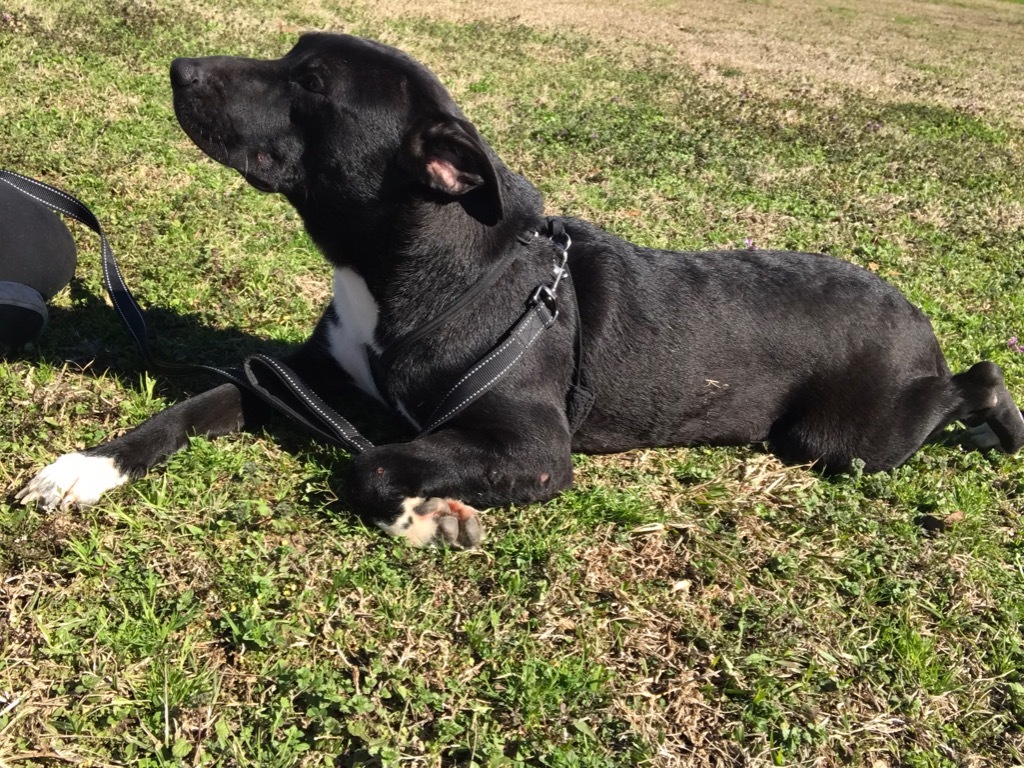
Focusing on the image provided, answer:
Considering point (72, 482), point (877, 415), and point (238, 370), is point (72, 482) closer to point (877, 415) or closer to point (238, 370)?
point (238, 370)

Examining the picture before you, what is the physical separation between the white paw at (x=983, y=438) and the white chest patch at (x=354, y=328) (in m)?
2.75

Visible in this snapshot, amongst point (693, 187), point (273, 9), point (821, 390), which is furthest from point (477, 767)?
point (273, 9)

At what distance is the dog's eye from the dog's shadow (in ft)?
4.02

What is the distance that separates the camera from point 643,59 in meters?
12.9

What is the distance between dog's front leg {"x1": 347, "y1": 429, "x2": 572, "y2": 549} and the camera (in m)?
3.00

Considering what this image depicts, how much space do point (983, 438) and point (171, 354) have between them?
3.74 meters

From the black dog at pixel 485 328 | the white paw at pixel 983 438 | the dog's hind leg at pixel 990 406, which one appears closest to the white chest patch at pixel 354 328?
the black dog at pixel 485 328

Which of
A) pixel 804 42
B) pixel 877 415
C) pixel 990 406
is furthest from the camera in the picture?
pixel 804 42

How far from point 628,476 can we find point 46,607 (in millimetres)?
2137

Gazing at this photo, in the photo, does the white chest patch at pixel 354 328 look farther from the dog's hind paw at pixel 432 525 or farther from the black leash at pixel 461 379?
the dog's hind paw at pixel 432 525

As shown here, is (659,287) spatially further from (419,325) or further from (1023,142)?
(1023,142)

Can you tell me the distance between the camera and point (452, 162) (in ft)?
10.2

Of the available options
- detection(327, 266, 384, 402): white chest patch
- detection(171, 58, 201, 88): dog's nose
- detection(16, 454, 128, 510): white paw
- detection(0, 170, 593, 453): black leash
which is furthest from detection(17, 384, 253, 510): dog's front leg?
detection(171, 58, 201, 88): dog's nose

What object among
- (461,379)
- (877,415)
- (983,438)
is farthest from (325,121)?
(983,438)
